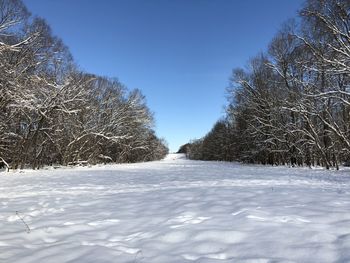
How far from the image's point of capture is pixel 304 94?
1817 cm

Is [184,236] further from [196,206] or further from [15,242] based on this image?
[15,242]

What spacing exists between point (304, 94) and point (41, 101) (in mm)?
18360

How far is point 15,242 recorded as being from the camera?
202 inches

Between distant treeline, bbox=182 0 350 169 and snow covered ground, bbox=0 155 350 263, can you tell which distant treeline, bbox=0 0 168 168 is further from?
distant treeline, bbox=182 0 350 169

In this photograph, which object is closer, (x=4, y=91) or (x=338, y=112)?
(x=4, y=91)

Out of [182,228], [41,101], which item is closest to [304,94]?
[182,228]

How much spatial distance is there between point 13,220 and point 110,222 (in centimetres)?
205

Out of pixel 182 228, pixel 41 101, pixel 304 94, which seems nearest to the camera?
pixel 182 228

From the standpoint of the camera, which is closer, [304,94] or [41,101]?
[304,94]

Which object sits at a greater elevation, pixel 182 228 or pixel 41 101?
pixel 41 101

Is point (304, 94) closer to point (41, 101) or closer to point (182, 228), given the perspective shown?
point (182, 228)

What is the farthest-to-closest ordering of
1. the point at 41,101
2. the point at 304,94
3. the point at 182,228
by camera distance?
the point at 41,101 → the point at 304,94 → the point at 182,228

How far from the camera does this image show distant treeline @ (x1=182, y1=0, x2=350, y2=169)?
17.9 meters

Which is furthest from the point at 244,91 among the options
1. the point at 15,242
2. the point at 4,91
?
the point at 15,242
